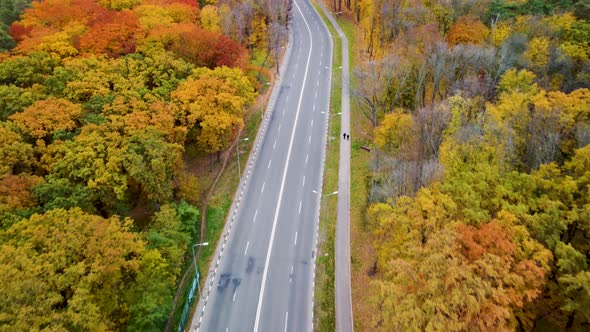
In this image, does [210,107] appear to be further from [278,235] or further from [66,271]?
[66,271]

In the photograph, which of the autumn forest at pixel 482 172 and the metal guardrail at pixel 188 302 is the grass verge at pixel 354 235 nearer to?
the autumn forest at pixel 482 172

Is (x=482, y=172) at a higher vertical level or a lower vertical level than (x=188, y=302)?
higher

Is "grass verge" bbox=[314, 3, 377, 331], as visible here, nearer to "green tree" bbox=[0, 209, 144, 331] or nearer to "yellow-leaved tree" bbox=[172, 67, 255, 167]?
"yellow-leaved tree" bbox=[172, 67, 255, 167]

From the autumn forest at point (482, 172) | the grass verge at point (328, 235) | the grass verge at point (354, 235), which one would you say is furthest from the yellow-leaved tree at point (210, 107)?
the autumn forest at point (482, 172)

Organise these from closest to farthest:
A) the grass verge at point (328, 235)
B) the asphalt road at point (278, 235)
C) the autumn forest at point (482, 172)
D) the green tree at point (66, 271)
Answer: the autumn forest at point (482, 172) → the green tree at point (66, 271) → the grass verge at point (328, 235) → the asphalt road at point (278, 235)

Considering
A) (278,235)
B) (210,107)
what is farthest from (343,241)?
(210,107)

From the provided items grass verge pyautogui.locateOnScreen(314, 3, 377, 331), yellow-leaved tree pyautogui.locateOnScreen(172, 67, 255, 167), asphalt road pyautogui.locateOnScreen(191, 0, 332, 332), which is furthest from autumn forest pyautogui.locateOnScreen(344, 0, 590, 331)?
yellow-leaved tree pyautogui.locateOnScreen(172, 67, 255, 167)

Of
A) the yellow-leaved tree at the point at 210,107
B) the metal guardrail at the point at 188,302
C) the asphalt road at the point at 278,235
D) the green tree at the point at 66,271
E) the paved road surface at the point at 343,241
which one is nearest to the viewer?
the green tree at the point at 66,271
